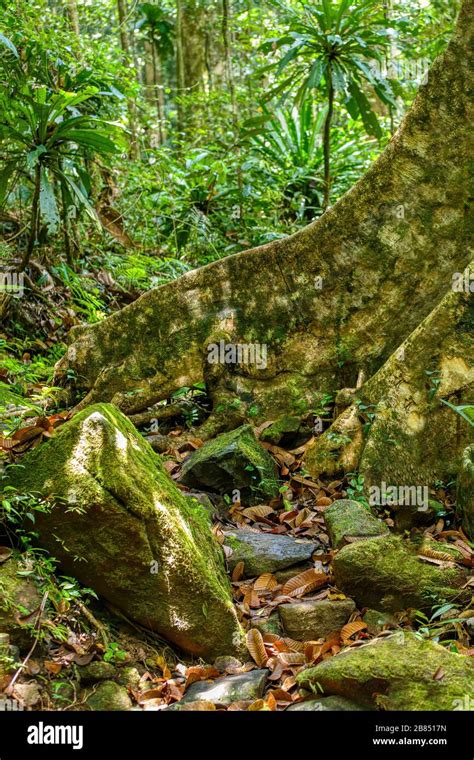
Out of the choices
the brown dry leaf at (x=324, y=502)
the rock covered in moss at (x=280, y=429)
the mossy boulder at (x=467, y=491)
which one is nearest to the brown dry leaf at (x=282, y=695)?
the mossy boulder at (x=467, y=491)

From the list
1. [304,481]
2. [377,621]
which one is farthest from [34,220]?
[377,621]

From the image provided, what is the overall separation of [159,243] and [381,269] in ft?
14.8

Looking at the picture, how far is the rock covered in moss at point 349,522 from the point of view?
4.20 m

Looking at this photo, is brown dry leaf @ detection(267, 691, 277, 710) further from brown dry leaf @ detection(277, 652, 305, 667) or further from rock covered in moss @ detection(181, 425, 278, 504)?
rock covered in moss @ detection(181, 425, 278, 504)

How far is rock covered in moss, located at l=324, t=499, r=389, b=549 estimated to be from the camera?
165 inches

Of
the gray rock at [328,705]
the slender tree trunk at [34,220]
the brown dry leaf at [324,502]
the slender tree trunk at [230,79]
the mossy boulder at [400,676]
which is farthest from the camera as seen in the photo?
the slender tree trunk at [230,79]

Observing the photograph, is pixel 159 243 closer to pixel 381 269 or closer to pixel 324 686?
pixel 381 269

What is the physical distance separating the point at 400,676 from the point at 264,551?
1.45 m

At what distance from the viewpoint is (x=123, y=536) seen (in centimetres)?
348

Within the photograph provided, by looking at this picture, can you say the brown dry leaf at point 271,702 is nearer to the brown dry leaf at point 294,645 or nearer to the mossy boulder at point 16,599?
the brown dry leaf at point 294,645

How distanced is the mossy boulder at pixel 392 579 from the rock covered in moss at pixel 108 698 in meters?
1.25

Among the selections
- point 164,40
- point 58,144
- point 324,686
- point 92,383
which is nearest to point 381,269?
point 92,383

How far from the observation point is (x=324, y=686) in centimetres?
309

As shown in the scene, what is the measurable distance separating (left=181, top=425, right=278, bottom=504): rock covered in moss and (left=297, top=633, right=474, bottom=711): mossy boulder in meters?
1.87
